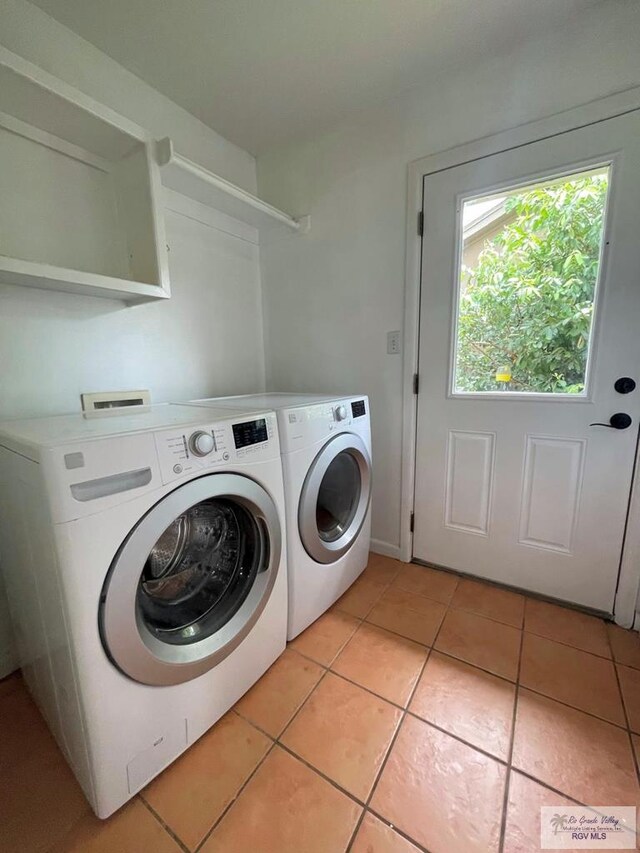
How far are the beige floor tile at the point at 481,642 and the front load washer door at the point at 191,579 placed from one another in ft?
2.51

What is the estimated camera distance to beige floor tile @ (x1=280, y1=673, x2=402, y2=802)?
0.89m

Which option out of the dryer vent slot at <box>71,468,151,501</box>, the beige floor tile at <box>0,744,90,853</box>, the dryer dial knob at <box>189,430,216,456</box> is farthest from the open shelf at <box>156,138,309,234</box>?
the beige floor tile at <box>0,744,90,853</box>

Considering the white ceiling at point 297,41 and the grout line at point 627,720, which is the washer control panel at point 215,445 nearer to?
the grout line at point 627,720

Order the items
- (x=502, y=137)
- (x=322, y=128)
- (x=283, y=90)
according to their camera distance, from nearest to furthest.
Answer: (x=502, y=137)
(x=283, y=90)
(x=322, y=128)

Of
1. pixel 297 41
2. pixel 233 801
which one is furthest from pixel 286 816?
pixel 297 41

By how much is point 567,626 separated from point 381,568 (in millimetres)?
790

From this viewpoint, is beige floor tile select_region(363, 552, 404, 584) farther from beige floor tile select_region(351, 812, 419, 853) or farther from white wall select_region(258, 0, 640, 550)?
beige floor tile select_region(351, 812, 419, 853)

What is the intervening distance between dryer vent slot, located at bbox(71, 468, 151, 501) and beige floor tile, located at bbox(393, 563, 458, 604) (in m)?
1.35

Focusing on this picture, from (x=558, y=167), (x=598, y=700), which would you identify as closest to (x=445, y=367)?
(x=558, y=167)

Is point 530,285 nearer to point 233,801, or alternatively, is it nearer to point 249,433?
point 249,433

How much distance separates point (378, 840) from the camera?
76cm

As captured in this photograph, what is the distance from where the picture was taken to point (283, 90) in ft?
4.75

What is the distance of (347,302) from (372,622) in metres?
1.49

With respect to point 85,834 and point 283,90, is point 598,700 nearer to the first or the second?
point 85,834
